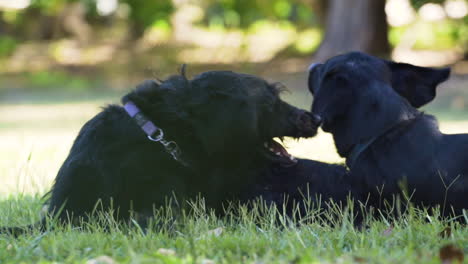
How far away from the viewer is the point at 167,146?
4.57 metres

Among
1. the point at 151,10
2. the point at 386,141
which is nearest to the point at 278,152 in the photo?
the point at 386,141

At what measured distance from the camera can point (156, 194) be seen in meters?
4.62

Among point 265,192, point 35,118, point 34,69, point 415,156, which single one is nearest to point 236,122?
point 265,192

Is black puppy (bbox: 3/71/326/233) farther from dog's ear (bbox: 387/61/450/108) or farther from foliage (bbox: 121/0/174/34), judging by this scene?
foliage (bbox: 121/0/174/34)

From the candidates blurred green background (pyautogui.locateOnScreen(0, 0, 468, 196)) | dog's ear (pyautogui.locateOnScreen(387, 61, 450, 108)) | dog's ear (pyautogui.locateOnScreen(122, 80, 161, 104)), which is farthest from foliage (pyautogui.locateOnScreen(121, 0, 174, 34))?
Answer: dog's ear (pyautogui.locateOnScreen(122, 80, 161, 104))

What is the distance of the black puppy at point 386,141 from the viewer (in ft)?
15.2

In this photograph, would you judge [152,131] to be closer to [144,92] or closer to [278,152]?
[144,92]

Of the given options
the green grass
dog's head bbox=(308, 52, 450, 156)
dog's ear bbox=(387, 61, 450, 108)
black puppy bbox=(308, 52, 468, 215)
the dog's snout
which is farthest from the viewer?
dog's ear bbox=(387, 61, 450, 108)

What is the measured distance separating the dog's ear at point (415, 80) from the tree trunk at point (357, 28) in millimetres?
14866

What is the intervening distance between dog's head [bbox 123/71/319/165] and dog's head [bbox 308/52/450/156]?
0.46m

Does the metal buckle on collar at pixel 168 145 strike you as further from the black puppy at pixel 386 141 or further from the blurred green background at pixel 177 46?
the blurred green background at pixel 177 46

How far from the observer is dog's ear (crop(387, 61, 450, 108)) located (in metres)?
5.21

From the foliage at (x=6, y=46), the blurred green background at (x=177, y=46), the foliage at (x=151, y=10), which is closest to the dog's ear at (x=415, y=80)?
the blurred green background at (x=177, y=46)

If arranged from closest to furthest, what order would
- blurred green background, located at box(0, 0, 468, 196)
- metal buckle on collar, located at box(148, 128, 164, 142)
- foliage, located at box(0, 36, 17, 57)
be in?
1. metal buckle on collar, located at box(148, 128, 164, 142)
2. blurred green background, located at box(0, 0, 468, 196)
3. foliage, located at box(0, 36, 17, 57)
